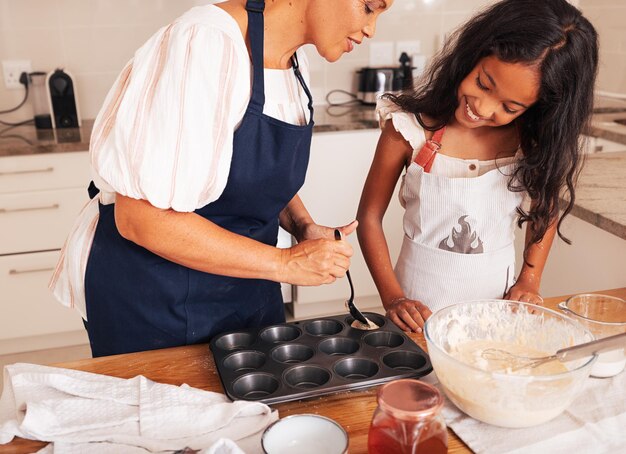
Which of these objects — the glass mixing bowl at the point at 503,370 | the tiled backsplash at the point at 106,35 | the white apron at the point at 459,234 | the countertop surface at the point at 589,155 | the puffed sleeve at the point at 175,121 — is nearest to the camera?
the glass mixing bowl at the point at 503,370

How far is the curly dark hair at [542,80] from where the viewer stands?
3.92ft

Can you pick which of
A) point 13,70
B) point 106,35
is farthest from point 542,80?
point 13,70

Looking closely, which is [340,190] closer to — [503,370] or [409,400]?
[503,370]

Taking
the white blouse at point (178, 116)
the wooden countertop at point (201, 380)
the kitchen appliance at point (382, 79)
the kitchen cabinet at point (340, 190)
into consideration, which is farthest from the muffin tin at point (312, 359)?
the kitchen appliance at point (382, 79)

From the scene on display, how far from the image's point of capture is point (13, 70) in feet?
8.87

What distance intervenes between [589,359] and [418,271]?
0.64 metres

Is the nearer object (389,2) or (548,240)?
(389,2)

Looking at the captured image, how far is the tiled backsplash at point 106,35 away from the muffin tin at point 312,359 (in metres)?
2.09

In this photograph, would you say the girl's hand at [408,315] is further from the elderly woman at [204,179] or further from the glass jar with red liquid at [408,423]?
the glass jar with red liquid at [408,423]

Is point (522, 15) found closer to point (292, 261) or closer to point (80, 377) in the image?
point (292, 261)

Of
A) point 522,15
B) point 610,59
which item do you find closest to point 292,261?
point 522,15

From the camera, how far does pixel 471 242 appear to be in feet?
4.62

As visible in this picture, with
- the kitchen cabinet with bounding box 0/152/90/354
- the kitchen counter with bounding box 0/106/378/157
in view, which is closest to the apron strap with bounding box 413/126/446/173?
the kitchen counter with bounding box 0/106/378/157

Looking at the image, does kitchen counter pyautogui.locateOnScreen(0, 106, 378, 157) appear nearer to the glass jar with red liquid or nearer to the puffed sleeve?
the puffed sleeve
